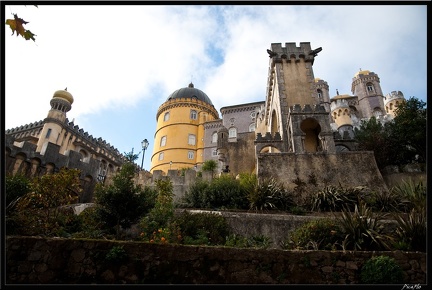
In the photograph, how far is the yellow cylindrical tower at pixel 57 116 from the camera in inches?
1475

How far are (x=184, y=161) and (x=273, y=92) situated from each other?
2016 cm

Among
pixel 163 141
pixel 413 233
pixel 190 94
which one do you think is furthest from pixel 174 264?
pixel 190 94

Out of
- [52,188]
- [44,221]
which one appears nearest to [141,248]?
[44,221]

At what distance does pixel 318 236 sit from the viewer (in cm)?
812

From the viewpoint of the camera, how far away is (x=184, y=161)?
41.4 meters

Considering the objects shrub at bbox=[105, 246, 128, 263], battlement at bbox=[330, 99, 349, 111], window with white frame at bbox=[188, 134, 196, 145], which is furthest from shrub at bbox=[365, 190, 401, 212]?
battlement at bbox=[330, 99, 349, 111]

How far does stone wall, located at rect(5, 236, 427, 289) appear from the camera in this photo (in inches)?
217

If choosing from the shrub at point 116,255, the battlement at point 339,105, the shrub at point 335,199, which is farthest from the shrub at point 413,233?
the battlement at point 339,105

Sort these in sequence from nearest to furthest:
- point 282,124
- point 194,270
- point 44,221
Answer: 1. point 194,270
2. point 44,221
3. point 282,124

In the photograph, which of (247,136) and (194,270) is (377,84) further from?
(194,270)

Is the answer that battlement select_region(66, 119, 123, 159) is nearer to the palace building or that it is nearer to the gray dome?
the palace building

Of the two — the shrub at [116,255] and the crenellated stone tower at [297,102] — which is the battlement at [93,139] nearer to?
the crenellated stone tower at [297,102]

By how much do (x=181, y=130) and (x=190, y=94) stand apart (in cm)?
749

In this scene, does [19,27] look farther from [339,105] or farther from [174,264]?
[339,105]
